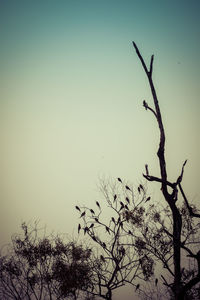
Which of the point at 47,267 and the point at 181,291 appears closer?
the point at 181,291

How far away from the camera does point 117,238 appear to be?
1061 centimetres

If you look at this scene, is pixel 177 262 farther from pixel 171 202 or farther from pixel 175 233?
pixel 171 202

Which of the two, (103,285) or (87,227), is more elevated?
(87,227)

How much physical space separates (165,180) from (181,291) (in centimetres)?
360

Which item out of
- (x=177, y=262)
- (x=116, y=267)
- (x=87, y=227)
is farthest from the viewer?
(x=116, y=267)

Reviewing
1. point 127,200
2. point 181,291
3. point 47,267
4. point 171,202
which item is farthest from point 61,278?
point 171,202

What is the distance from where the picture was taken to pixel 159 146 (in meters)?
6.03

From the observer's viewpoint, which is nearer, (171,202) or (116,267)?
(171,202)

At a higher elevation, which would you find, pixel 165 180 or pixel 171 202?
pixel 165 180

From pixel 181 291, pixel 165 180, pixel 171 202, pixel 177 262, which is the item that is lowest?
pixel 181 291

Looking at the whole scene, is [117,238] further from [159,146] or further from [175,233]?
[159,146]

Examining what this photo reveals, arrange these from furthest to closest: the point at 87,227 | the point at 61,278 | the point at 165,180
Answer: the point at 61,278, the point at 87,227, the point at 165,180

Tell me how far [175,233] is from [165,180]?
77.5 inches

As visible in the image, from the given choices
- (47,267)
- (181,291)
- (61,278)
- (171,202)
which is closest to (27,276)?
(47,267)
